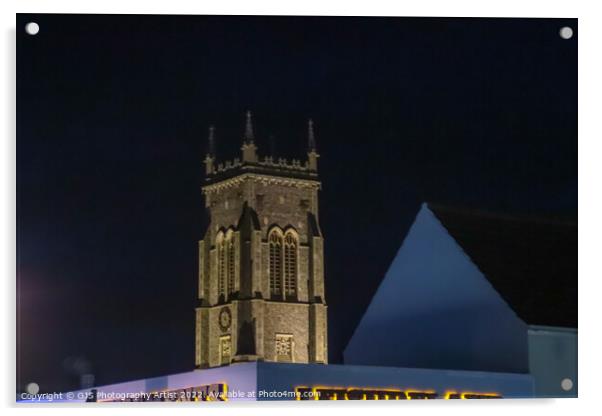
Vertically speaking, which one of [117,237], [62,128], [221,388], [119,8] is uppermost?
[119,8]

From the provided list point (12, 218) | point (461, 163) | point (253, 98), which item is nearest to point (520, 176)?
point (461, 163)

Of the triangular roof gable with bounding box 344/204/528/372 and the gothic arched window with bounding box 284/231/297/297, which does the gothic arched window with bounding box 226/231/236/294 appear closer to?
the gothic arched window with bounding box 284/231/297/297

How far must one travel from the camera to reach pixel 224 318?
18.2 meters

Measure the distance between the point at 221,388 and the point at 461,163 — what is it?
2890 millimetres

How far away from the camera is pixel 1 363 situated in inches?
524

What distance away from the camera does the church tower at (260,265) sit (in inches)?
639

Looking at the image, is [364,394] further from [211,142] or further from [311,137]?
[211,142]

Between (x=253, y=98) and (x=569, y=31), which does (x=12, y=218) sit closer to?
(x=253, y=98)

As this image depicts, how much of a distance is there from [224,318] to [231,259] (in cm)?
134

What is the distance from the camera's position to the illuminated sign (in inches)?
562

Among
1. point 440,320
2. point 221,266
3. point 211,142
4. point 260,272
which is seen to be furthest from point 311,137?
point 260,272

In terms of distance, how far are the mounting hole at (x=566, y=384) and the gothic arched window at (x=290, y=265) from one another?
5764mm

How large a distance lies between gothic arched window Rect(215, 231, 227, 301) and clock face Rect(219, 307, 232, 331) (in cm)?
21

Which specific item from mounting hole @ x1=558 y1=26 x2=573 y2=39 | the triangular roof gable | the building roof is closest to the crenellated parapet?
the building roof
